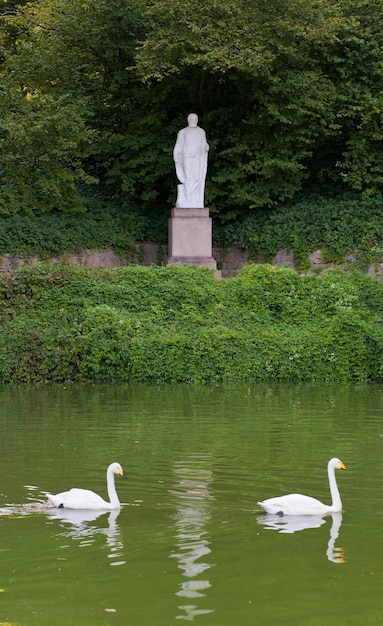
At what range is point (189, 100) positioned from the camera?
29375mm

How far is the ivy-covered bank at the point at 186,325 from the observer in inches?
811

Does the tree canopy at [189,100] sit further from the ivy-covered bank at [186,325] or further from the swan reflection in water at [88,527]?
the swan reflection in water at [88,527]

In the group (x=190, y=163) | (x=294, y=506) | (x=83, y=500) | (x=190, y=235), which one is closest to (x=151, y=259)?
(x=190, y=235)

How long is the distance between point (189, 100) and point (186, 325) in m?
9.30

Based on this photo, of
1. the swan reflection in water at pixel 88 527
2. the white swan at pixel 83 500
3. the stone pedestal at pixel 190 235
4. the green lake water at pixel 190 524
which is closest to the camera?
the green lake water at pixel 190 524

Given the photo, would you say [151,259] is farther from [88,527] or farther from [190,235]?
[88,527]

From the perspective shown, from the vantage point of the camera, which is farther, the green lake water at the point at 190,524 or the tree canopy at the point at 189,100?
the tree canopy at the point at 189,100

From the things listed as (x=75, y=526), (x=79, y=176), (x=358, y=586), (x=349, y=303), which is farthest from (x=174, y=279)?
(x=358, y=586)

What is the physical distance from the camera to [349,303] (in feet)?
73.8

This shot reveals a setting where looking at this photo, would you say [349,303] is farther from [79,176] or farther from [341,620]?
[341,620]

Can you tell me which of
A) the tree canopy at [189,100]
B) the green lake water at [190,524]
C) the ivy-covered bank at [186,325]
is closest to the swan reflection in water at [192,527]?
the green lake water at [190,524]

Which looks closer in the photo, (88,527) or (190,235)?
(88,527)

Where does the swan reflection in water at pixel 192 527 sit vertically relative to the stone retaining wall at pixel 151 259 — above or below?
below

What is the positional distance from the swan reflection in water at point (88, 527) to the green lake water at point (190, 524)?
2 cm
